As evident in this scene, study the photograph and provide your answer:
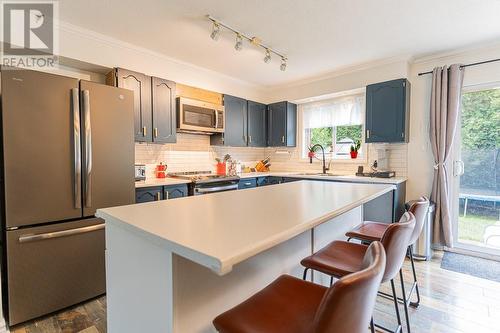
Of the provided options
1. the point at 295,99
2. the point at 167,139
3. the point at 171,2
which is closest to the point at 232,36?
the point at 171,2

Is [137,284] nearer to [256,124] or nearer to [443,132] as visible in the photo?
[443,132]

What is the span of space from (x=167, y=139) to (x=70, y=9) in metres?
1.55

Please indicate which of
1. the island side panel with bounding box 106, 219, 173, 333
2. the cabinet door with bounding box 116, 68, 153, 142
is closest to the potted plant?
the cabinet door with bounding box 116, 68, 153, 142

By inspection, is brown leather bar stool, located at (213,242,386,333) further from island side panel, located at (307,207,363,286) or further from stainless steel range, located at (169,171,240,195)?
stainless steel range, located at (169,171,240,195)

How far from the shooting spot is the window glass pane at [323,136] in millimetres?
4418

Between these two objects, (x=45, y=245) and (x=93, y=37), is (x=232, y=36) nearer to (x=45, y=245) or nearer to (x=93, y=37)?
(x=93, y=37)

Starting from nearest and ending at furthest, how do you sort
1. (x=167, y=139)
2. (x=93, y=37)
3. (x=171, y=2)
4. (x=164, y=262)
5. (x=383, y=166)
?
1. (x=164, y=262)
2. (x=171, y=2)
3. (x=93, y=37)
4. (x=167, y=139)
5. (x=383, y=166)

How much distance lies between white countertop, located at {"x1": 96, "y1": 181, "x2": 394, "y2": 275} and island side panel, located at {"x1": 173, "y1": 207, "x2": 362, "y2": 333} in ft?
0.48

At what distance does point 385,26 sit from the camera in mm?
2553

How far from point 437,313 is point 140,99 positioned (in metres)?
3.53

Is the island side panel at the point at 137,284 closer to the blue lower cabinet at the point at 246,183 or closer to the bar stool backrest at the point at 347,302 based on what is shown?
the bar stool backrest at the point at 347,302

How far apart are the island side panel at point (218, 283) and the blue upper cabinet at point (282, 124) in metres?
3.06

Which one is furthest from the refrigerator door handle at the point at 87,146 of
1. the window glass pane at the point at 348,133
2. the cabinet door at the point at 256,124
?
the window glass pane at the point at 348,133

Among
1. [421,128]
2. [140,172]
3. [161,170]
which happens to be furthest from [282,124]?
[140,172]
